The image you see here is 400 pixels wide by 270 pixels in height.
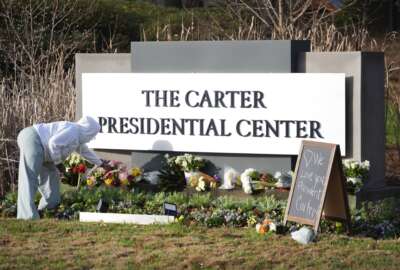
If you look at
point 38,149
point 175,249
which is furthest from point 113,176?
point 175,249

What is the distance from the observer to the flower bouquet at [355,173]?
11703mm

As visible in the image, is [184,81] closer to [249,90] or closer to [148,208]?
[249,90]

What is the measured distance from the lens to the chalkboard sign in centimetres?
1050

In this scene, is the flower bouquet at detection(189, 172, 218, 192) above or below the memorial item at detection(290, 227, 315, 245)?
above

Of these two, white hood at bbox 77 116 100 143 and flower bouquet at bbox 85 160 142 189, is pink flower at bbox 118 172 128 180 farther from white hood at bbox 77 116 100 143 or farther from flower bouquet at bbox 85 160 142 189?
white hood at bbox 77 116 100 143

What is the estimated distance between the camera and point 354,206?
11.6 m

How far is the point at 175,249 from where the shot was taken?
9859mm

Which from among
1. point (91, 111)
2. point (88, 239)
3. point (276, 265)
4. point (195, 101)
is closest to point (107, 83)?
point (91, 111)

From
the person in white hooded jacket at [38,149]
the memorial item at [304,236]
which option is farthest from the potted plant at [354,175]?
the person in white hooded jacket at [38,149]

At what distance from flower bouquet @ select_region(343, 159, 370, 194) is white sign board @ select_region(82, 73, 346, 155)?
334 millimetres

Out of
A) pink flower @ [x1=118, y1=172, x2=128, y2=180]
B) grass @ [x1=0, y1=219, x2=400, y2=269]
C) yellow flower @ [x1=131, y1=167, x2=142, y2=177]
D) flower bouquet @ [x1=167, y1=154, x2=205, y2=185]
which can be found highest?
flower bouquet @ [x1=167, y1=154, x2=205, y2=185]

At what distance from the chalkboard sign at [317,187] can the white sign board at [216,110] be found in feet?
4.82

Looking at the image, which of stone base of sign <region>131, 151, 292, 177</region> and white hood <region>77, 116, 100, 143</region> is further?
stone base of sign <region>131, 151, 292, 177</region>

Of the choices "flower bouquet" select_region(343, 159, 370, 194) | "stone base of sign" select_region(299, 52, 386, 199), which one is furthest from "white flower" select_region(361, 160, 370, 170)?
"stone base of sign" select_region(299, 52, 386, 199)
